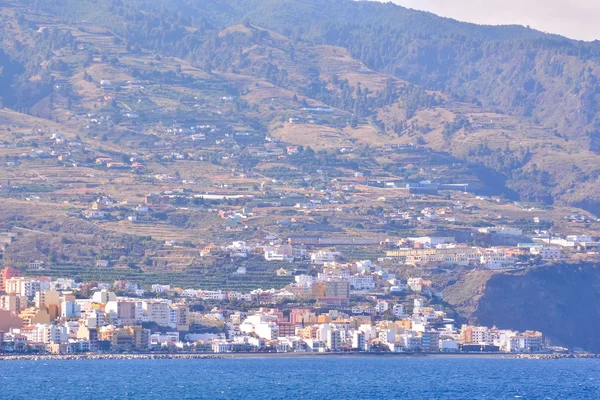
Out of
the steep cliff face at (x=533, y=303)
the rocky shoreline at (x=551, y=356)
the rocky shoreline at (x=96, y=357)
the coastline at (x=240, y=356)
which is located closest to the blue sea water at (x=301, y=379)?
the coastline at (x=240, y=356)

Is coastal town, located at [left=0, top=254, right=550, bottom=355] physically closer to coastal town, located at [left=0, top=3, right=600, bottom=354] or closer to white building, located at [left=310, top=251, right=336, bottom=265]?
coastal town, located at [left=0, top=3, right=600, bottom=354]

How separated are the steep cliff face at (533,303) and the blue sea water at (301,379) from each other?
41.1 ft

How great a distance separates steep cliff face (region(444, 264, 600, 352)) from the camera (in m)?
144

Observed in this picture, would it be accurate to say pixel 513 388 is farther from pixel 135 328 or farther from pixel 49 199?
pixel 49 199

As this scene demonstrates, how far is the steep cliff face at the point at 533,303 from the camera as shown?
14450cm

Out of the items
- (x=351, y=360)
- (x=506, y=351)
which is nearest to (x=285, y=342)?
(x=351, y=360)

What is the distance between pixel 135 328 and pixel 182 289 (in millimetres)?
17079

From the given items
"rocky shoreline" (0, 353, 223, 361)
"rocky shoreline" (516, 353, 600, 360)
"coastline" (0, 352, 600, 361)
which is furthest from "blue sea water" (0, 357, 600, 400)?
"rocky shoreline" (516, 353, 600, 360)

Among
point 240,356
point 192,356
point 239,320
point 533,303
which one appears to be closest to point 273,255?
point 239,320

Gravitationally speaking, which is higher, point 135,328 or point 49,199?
point 49,199

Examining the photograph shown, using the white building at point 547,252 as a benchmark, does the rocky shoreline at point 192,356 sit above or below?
below

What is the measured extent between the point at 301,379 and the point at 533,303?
39.4 metres

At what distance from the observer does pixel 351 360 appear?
424 feet

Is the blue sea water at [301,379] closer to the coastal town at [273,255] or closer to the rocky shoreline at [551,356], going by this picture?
the rocky shoreline at [551,356]
